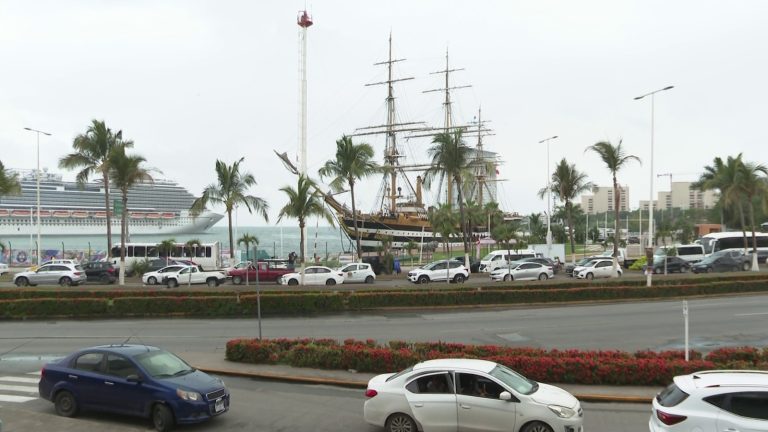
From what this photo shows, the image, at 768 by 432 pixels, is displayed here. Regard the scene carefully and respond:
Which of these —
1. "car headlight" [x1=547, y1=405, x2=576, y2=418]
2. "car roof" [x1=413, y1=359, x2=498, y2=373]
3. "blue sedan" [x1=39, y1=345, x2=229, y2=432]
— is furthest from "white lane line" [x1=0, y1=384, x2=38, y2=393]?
"car headlight" [x1=547, y1=405, x2=576, y2=418]

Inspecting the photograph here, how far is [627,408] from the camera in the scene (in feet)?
36.7

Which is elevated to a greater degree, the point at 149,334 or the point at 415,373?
the point at 415,373

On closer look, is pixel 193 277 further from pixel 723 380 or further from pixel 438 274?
pixel 723 380

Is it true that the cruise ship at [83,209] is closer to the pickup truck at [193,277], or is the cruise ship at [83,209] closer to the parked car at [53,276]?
the parked car at [53,276]

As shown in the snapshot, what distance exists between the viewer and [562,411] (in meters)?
8.39

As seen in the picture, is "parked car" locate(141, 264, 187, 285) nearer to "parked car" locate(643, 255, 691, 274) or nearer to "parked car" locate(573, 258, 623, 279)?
"parked car" locate(573, 258, 623, 279)

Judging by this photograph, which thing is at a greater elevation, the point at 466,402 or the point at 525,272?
the point at 466,402

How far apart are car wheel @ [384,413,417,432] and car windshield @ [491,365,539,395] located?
4.92 feet

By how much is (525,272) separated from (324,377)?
25.8m

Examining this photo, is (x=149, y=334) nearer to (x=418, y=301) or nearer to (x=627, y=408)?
(x=418, y=301)

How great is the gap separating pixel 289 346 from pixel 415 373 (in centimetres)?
693

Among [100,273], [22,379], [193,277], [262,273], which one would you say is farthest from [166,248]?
[22,379]

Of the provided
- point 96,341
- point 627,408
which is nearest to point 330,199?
point 96,341

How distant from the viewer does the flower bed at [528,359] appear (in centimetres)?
1249
